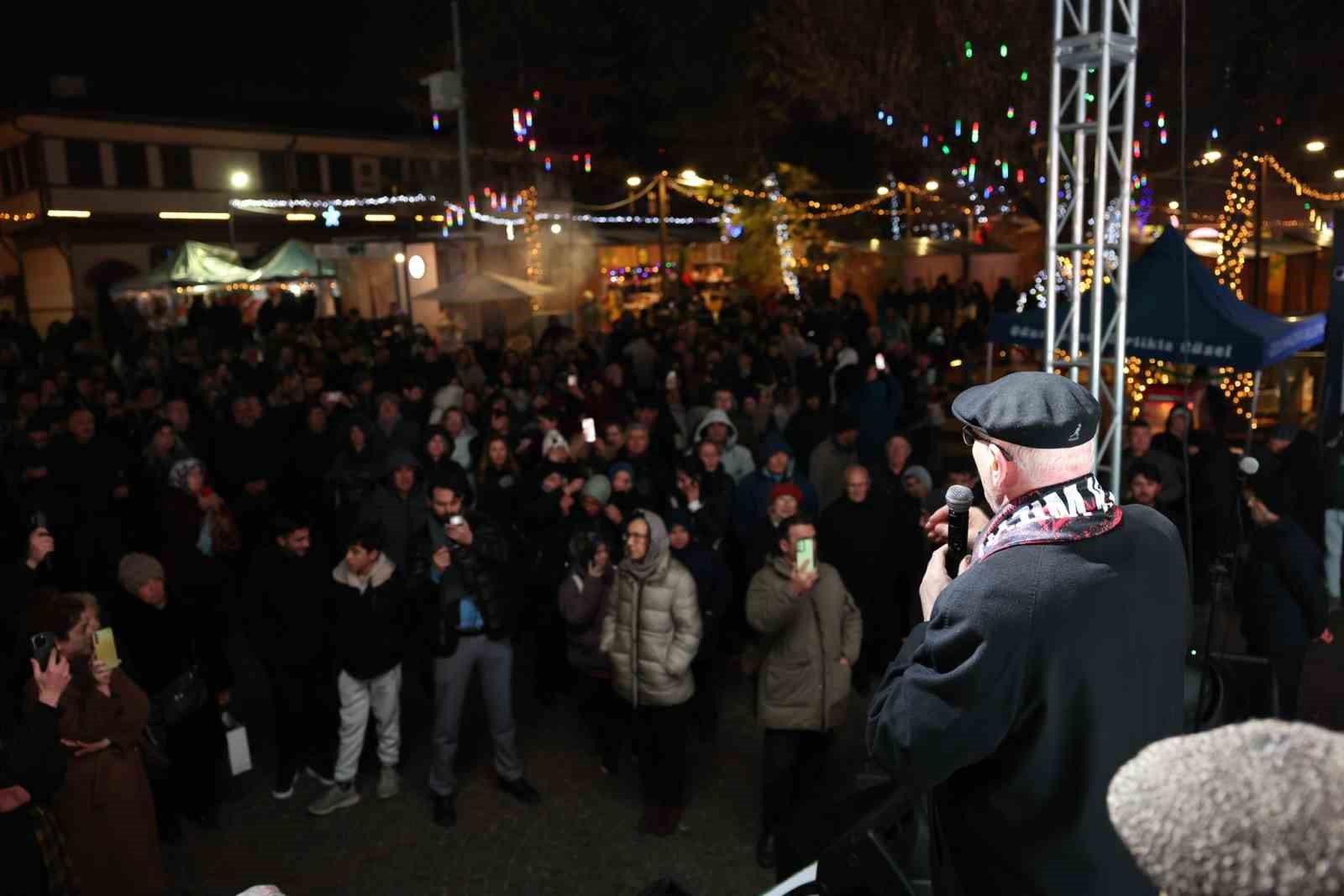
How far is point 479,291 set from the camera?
50.4 feet

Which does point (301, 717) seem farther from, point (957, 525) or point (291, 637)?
point (957, 525)

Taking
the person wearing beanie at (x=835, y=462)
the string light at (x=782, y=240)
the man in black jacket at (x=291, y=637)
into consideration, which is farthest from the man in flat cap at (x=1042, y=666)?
the string light at (x=782, y=240)

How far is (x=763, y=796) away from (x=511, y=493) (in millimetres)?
3292

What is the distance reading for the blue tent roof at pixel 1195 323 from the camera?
799 centimetres

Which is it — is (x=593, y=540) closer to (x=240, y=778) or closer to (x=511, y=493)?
(x=511, y=493)

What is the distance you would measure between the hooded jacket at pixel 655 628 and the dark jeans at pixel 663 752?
0.09 meters

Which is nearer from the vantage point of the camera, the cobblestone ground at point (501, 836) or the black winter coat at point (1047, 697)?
the black winter coat at point (1047, 697)

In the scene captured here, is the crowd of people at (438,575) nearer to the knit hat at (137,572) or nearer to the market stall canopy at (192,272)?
the knit hat at (137,572)

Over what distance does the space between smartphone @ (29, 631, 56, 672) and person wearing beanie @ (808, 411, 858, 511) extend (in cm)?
552

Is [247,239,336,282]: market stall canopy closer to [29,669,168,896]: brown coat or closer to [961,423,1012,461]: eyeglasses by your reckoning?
[29,669,168,896]: brown coat

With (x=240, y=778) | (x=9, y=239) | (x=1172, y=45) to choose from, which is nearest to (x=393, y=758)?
(x=240, y=778)

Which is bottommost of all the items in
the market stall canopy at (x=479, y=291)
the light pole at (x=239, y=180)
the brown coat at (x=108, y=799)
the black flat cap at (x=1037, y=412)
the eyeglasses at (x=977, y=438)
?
the brown coat at (x=108, y=799)

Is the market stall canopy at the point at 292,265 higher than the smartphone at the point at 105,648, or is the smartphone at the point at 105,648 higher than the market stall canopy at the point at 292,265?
the market stall canopy at the point at 292,265

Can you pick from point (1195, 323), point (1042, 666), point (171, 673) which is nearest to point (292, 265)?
point (171, 673)
